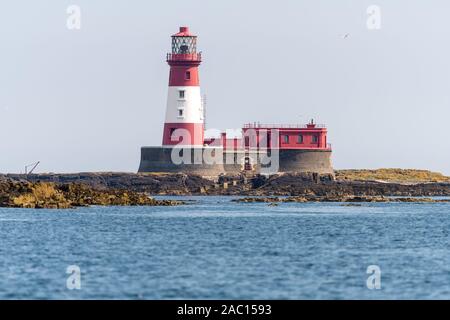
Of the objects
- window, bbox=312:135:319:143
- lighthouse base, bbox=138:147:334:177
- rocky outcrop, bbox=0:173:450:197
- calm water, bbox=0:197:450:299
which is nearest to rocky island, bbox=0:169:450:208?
rocky outcrop, bbox=0:173:450:197

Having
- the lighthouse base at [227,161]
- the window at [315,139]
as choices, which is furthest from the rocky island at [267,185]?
the window at [315,139]

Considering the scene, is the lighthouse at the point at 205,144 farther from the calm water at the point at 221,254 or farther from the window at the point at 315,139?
the calm water at the point at 221,254

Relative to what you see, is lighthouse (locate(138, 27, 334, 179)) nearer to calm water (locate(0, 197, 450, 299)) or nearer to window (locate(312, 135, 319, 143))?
window (locate(312, 135, 319, 143))

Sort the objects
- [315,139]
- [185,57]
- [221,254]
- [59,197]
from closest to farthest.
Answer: [221,254], [59,197], [185,57], [315,139]

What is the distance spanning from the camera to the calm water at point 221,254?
95.8 feet

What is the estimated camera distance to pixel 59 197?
65.9 metres

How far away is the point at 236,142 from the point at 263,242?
57.5 m

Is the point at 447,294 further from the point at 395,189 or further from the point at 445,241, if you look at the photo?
the point at 395,189

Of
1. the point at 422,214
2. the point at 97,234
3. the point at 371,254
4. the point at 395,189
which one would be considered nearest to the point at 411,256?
the point at 371,254

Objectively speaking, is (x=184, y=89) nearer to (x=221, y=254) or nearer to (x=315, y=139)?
(x=315, y=139)

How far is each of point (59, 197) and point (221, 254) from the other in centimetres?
2966

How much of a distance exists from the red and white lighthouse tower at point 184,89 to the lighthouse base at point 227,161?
2.10m

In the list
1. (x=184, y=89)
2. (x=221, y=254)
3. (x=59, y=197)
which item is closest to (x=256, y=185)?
(x=184, y=89)

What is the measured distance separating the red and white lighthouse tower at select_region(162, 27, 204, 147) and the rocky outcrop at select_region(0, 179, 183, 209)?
1656cm
